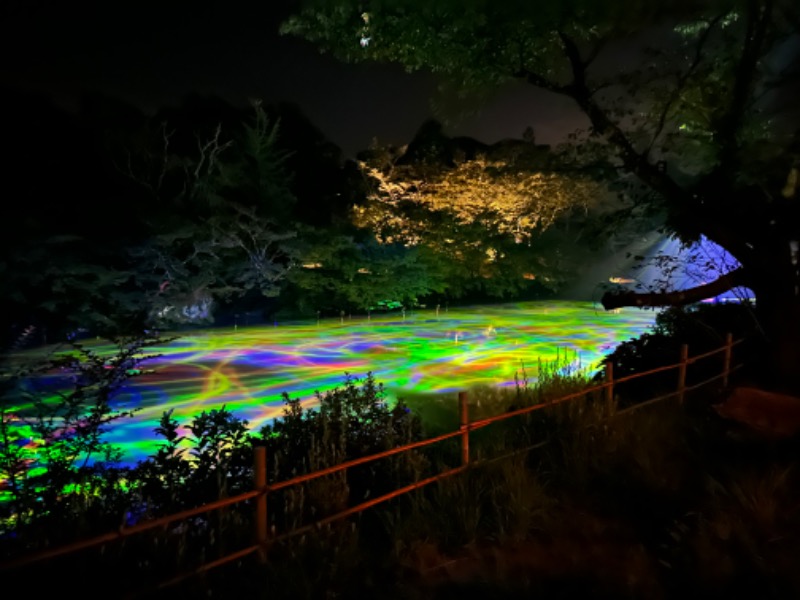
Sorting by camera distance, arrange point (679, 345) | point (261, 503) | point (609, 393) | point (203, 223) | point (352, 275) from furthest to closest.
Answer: point (352, 275) < point (203, 223) < point (679, 345) < point (609, 393) < point (261, 503)

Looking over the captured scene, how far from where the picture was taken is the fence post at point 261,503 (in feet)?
9.07

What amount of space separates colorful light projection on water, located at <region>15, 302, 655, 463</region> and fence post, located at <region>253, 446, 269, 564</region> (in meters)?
3.95

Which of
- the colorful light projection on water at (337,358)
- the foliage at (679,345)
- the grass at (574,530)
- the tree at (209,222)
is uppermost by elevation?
the tree at (209,222)

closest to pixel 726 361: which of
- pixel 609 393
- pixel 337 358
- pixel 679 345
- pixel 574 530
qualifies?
pixel 679 345

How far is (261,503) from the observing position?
9.09ft

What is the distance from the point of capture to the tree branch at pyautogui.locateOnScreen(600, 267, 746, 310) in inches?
222

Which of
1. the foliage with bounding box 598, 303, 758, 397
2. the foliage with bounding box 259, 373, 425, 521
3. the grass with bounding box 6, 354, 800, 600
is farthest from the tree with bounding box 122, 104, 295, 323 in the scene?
the grass with bounding box 6, 354, 800, 600

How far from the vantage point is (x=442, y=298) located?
80.6 ft

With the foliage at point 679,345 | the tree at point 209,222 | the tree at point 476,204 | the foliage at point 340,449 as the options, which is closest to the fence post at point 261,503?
the foliage at point 340,449

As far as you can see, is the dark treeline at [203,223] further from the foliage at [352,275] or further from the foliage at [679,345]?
the foliage at [679,345]

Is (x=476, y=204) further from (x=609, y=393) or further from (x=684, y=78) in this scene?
(x=609, y=393)

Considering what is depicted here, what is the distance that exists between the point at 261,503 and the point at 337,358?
8765mm

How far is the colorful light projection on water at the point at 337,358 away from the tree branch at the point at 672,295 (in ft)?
12.0

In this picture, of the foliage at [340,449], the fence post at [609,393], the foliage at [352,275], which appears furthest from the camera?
the foliage at [352,275]
